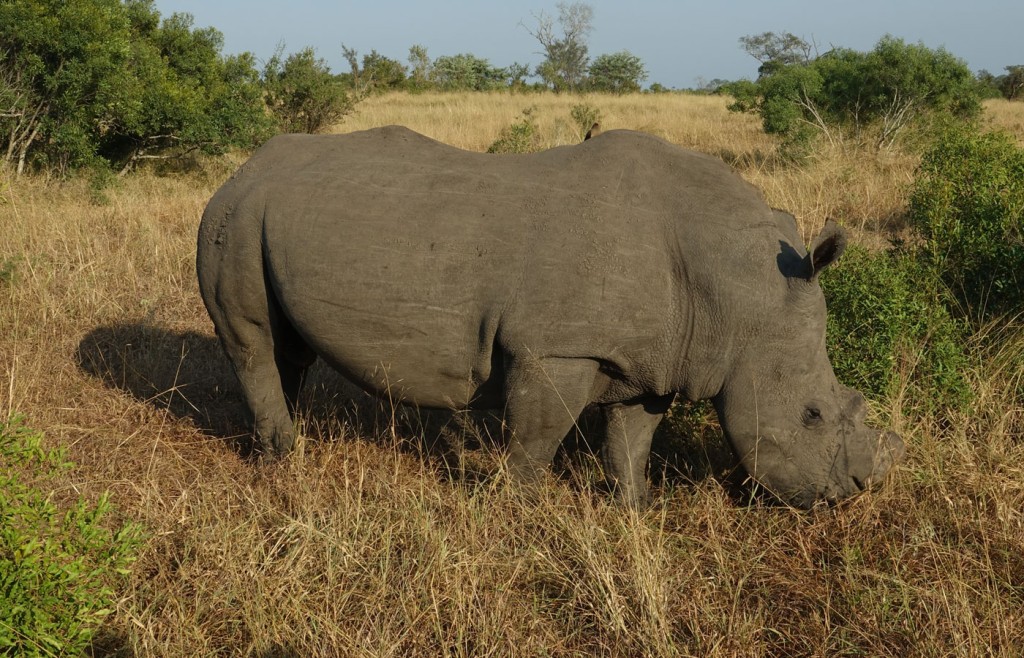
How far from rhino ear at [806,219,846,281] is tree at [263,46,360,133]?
13066 millimetres

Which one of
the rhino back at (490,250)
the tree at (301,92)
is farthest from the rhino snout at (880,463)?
the tree at (301,92)

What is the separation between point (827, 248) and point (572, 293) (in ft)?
3.50

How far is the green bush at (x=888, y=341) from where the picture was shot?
4.78m

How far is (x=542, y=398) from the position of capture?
376 cm

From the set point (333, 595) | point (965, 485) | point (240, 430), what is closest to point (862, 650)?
point (965, 485)

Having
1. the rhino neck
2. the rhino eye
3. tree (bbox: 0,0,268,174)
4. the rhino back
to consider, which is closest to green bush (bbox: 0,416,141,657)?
the rhino back

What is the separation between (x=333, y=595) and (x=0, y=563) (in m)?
1.12

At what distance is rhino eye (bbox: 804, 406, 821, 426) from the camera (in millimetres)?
3809

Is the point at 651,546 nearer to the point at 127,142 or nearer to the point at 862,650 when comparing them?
the point at 862,650

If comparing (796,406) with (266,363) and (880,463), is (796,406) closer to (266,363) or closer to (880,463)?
(880,463)

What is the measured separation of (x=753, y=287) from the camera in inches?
145

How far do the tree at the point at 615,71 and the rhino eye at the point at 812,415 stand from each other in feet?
114

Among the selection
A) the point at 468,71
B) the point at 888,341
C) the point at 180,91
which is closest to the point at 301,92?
the point at 180,91

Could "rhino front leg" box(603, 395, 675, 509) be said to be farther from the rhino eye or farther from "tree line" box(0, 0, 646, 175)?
"tree line" box(0, 0, 646, 175)
